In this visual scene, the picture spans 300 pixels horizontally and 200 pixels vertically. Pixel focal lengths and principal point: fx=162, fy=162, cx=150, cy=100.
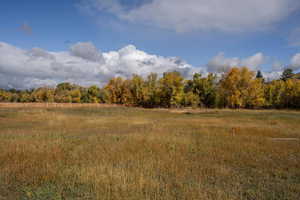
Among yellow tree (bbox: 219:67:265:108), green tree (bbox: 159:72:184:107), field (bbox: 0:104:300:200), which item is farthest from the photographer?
green tree (bbox: 159:72:184:107)

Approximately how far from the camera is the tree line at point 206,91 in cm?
5397

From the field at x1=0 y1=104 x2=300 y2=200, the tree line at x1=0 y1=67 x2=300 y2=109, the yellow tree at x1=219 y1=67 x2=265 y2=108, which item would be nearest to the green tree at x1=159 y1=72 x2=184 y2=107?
the tree line at x1=0 y1=67 x2=300 y2=109

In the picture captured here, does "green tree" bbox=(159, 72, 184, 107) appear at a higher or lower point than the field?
higher

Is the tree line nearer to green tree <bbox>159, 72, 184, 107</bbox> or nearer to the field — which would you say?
green tree <bbox>159, 72, 184, 107</bbox>

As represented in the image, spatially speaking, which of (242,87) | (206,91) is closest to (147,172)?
(242,87)

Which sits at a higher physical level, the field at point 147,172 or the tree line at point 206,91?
the tree line at point 206,91

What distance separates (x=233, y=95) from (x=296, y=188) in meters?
54.4

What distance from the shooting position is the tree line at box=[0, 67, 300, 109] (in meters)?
54.0

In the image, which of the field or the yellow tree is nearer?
the field

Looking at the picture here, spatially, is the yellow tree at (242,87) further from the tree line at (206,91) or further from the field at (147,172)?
the field at (147,172)

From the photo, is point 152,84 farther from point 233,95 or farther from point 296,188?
point 296,188

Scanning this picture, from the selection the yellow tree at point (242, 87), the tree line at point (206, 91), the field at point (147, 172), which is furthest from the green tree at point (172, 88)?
the field at point (147, 172)

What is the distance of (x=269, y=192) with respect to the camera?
15.3ft

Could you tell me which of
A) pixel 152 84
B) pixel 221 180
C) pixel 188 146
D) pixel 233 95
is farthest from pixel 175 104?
pixel 221 180
